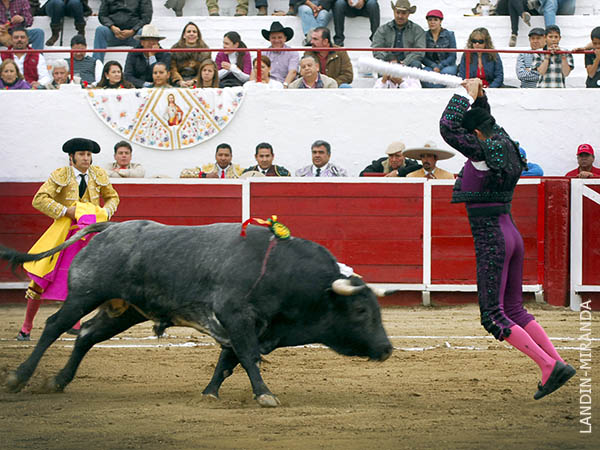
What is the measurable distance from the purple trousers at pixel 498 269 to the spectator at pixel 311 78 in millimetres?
6258

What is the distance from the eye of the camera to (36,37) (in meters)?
12.8

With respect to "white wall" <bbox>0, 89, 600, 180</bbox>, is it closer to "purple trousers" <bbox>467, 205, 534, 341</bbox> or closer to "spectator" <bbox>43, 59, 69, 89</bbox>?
"spectator" <bbox>43, 59, 69, 89</bbox>

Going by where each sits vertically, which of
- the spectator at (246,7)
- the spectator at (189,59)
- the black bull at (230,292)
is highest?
the spectator at (246,7)

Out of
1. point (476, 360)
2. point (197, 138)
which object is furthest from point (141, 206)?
point (476, 360)

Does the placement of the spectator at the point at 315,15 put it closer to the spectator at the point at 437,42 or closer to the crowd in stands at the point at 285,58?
the crowd in stands at the point at 285,58

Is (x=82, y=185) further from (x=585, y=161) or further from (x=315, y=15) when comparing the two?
(x=315, y=15)

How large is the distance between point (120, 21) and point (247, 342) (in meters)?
8.61

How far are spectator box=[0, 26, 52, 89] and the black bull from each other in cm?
702

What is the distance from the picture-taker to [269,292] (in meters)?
4.77

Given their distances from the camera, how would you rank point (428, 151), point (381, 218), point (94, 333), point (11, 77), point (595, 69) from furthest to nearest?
point (11, 77) → point (595, 69) → point (428, 151) → point (381, 218) → point (94, 333)

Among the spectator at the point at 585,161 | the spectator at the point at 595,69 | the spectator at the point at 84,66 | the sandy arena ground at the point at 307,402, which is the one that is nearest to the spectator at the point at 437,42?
the spectator at the point at 595,69

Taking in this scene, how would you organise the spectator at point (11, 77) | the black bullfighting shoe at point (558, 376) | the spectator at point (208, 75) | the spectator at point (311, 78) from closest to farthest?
the black bullfighting shoe at point (558, 376)
the spectator at point (311, 78)
the spectator at point (208, 75)
the spectator at point (11, 77)

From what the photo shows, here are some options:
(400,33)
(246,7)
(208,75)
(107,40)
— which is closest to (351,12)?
(400,33)

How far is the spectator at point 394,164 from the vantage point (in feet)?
32.2
